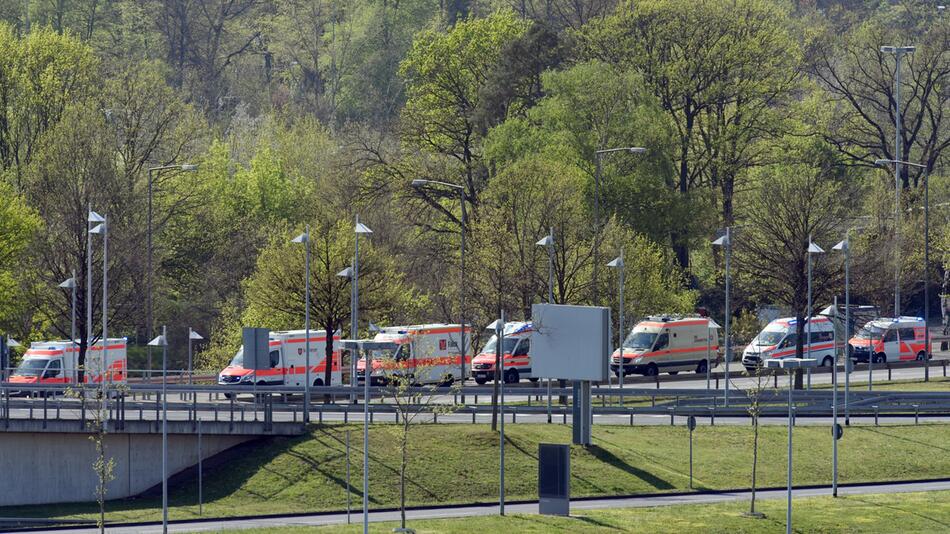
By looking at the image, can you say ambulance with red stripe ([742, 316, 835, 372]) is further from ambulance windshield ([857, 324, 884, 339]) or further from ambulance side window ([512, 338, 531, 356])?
ambulance side window ([512, 338, 531, 356])

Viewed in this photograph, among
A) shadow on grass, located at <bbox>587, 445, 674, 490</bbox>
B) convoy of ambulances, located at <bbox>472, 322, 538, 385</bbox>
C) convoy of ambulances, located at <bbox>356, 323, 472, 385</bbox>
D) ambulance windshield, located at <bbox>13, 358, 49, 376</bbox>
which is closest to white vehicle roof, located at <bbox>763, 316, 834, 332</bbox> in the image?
convoy of ambulances, located at <bbox>472, 322, 538, 385</bbox>

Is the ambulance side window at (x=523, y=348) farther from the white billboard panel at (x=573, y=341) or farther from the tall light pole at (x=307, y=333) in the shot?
the white billboard panel at (x=573, y=341)

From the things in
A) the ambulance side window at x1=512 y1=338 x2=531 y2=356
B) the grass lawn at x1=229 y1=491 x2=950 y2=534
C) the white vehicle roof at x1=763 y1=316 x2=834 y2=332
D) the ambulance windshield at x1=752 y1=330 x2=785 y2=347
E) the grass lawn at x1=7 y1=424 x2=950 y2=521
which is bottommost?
the grass lawn at x1=229 y1=491 x2=950 y2=534

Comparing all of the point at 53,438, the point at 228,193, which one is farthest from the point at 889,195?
the point at 53,438

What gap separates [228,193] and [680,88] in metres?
26.9

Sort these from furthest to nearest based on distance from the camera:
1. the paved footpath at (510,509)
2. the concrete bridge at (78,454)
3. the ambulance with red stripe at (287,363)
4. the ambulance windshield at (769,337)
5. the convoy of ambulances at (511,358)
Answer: the ambulance windshield at (769,337) → the convoy of ambulances at (511,358) → the ambulance with red stripe at (287,363) → the concrete bridge at (78,454) → the paved footpath at (510,509)

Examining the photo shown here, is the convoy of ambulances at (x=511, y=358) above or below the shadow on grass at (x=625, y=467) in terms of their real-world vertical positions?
above

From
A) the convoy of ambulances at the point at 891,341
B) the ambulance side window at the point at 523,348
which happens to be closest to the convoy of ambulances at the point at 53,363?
the ambulance side window at the point at 523,348

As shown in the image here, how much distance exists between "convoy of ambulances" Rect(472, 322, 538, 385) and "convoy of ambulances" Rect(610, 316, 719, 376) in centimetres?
475

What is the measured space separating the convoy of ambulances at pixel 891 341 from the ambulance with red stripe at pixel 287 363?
26.9 meters

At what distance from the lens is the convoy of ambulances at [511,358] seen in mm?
72438

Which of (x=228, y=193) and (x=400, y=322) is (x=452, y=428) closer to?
(x=400, y=322)

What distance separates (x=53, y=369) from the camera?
68.5m

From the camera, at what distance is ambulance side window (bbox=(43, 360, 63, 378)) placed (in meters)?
68.6
